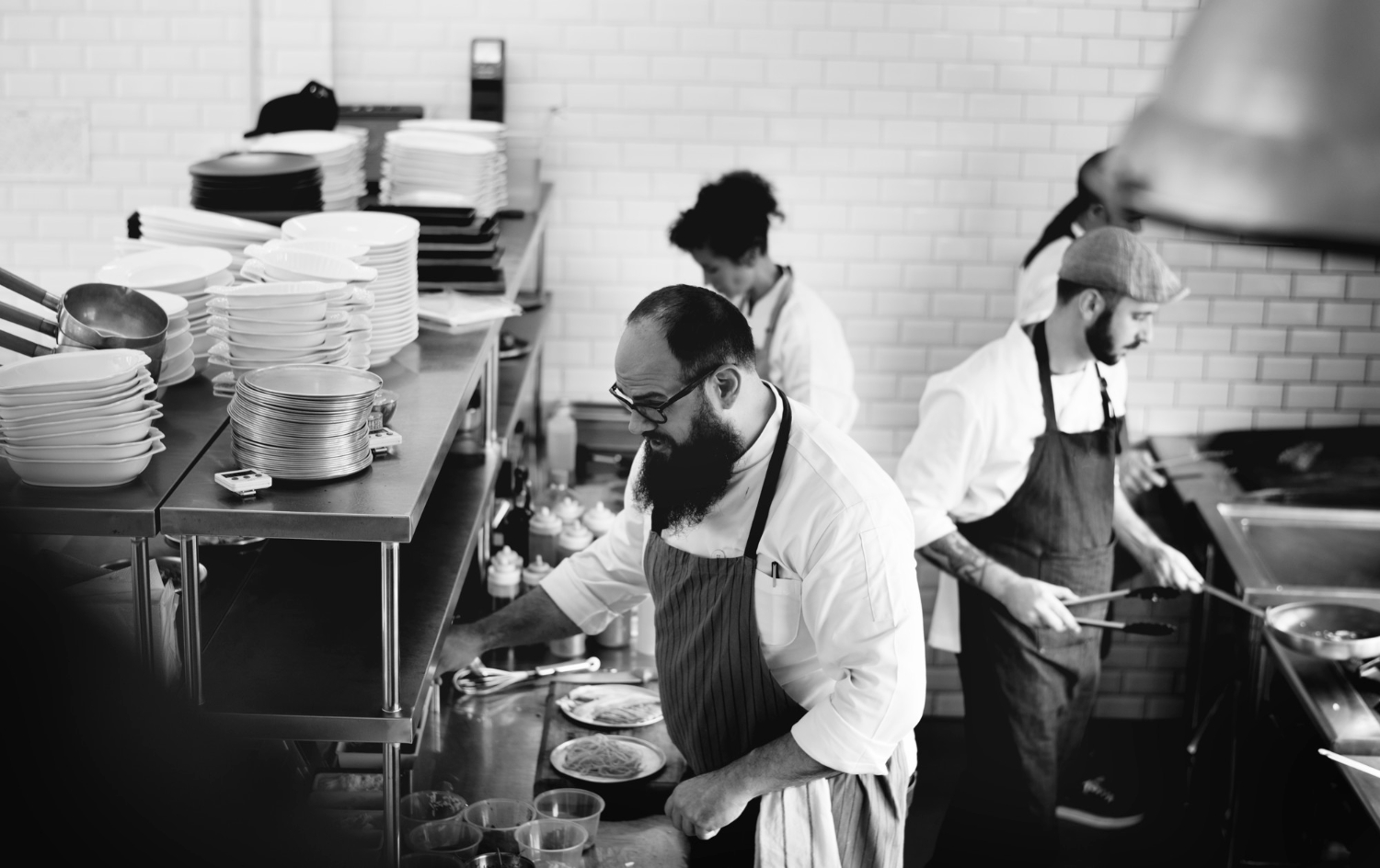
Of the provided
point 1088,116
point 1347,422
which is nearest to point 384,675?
point 1088,116

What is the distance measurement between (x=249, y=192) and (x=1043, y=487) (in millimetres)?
2409

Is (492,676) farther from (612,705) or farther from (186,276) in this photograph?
(186,276)

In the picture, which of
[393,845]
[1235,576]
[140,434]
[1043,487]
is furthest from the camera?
[1235,576]

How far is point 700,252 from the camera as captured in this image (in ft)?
16.9

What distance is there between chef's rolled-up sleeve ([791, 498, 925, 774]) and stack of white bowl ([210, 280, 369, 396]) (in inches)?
41.1

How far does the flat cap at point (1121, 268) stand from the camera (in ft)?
13.8

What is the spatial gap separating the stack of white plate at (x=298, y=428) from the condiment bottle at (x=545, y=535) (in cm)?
201

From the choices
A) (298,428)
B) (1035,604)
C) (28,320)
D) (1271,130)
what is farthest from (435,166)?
(1271,130)

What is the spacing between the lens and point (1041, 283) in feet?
17.8

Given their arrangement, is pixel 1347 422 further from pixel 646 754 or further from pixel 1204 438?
pixel 646 754

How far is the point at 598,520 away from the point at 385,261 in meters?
1.66

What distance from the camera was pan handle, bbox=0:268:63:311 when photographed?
8.87 feet

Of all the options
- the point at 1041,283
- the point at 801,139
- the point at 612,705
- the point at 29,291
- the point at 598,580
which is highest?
the point at 801,139

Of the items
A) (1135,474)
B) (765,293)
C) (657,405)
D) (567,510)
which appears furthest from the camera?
(1135,474)
